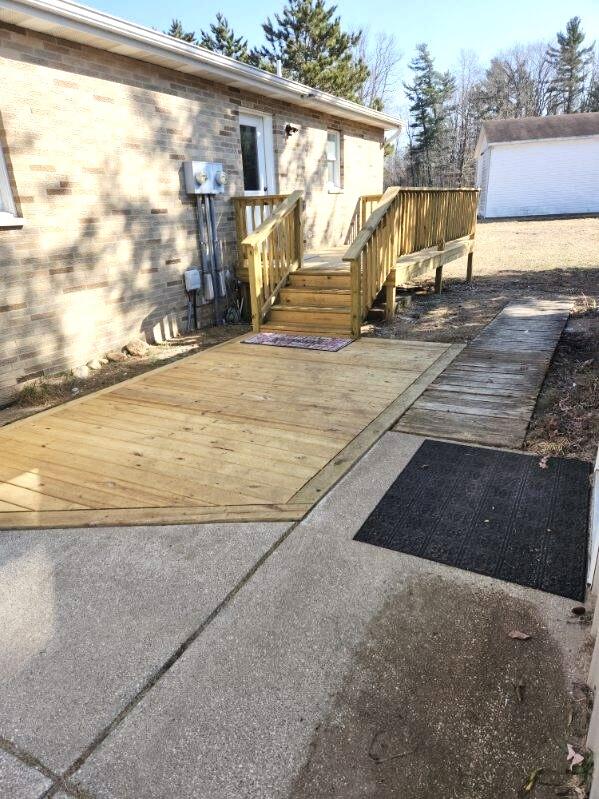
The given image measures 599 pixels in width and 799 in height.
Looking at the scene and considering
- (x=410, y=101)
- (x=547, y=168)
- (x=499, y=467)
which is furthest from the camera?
(x=410, y=101)

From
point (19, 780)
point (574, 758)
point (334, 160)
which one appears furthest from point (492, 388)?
point (334, 160)

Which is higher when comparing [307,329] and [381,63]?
[381,63]

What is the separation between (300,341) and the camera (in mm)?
6215

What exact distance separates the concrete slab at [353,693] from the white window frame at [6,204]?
13.5 ft

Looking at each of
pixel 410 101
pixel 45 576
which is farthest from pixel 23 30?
pixel 410 101

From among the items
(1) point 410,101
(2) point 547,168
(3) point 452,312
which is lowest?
(3) point 452,312

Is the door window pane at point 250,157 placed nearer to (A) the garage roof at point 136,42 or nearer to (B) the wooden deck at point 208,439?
(A) the garage roof at point 136,42

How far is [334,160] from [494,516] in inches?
379

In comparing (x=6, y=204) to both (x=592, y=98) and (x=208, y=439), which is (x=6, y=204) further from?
(x=592, y=98)

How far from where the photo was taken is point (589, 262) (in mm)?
11078

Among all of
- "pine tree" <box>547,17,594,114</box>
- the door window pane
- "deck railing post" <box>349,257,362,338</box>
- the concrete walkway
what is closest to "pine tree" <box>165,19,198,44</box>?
the door window pane

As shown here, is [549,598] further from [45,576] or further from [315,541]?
[45,576]

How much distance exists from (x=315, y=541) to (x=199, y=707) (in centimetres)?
96

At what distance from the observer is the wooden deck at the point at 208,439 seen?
2.89m
